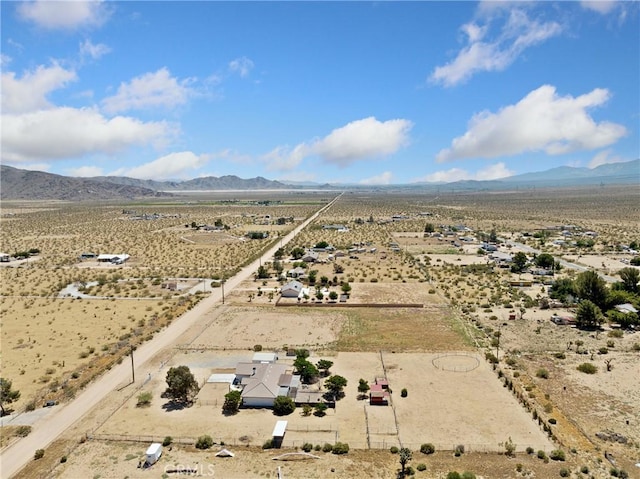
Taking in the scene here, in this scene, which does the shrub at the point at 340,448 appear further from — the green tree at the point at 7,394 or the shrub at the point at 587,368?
the green tree at the point at 7,394

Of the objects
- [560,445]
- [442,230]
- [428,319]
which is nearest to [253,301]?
[428,319]

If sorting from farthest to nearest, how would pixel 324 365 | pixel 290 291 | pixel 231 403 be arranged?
pixel 290 291
pixel 324 365
pixel 231 403

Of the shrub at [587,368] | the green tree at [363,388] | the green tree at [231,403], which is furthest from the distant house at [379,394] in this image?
the shrub at [587,368]

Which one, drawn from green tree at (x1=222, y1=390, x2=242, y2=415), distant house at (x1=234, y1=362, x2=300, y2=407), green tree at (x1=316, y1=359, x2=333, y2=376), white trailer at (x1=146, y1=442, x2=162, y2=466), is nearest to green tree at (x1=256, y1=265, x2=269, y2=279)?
distant house at (x1=234, y1=362, x2=300, y2=407)

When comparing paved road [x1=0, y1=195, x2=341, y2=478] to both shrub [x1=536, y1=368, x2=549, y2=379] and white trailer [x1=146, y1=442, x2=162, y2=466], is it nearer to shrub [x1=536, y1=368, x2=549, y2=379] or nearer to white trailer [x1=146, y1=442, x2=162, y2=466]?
white trailer [x1=146, y1=442, x2=162, y2=466]

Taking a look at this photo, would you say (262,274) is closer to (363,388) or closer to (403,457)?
(363,388)

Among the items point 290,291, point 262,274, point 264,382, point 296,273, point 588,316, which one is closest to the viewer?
point 264,382

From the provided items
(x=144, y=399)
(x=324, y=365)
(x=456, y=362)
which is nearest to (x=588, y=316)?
(x=456, y=362)
